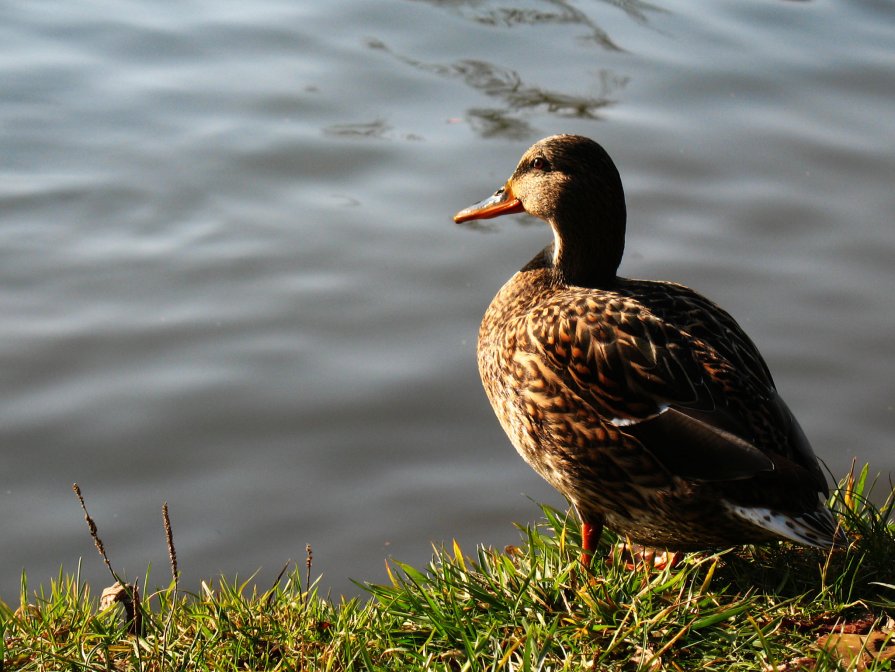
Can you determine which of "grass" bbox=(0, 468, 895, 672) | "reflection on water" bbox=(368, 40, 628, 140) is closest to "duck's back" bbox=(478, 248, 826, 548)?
"grass" bbox=(0, 468, 895, 672)

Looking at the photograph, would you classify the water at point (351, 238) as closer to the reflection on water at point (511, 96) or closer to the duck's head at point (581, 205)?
the reflection on water at point (511, 96)

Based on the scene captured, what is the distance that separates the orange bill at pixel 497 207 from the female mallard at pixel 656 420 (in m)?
0.57

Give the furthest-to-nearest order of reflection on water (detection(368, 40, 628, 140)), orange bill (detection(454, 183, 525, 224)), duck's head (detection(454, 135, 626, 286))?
reflection on water (detection(368, 40, 628, 140)) < orange bill (detection(454, 183, 525, 224)) < duck's head (detection(454, 135, 626, 286))

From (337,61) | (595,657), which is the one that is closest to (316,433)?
(595,657)

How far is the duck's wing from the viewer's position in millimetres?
3260

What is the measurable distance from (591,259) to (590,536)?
Answer: 35.2 inches

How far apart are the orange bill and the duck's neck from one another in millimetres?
328

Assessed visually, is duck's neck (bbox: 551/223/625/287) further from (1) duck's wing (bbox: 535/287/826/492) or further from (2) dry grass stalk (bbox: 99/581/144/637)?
(2) dry grass stalk (bbox: 99/581/144/637)

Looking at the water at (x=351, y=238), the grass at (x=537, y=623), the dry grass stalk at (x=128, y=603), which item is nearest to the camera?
the grass at (x=537, y=623)

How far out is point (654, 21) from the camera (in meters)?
8.60

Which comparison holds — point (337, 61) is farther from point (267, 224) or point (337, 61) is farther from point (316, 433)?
point (316, 433)

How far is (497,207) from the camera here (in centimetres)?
438

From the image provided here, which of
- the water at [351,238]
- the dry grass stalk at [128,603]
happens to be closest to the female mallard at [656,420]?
the dry grass stalk at [128,603]

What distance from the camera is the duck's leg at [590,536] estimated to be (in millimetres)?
3631
